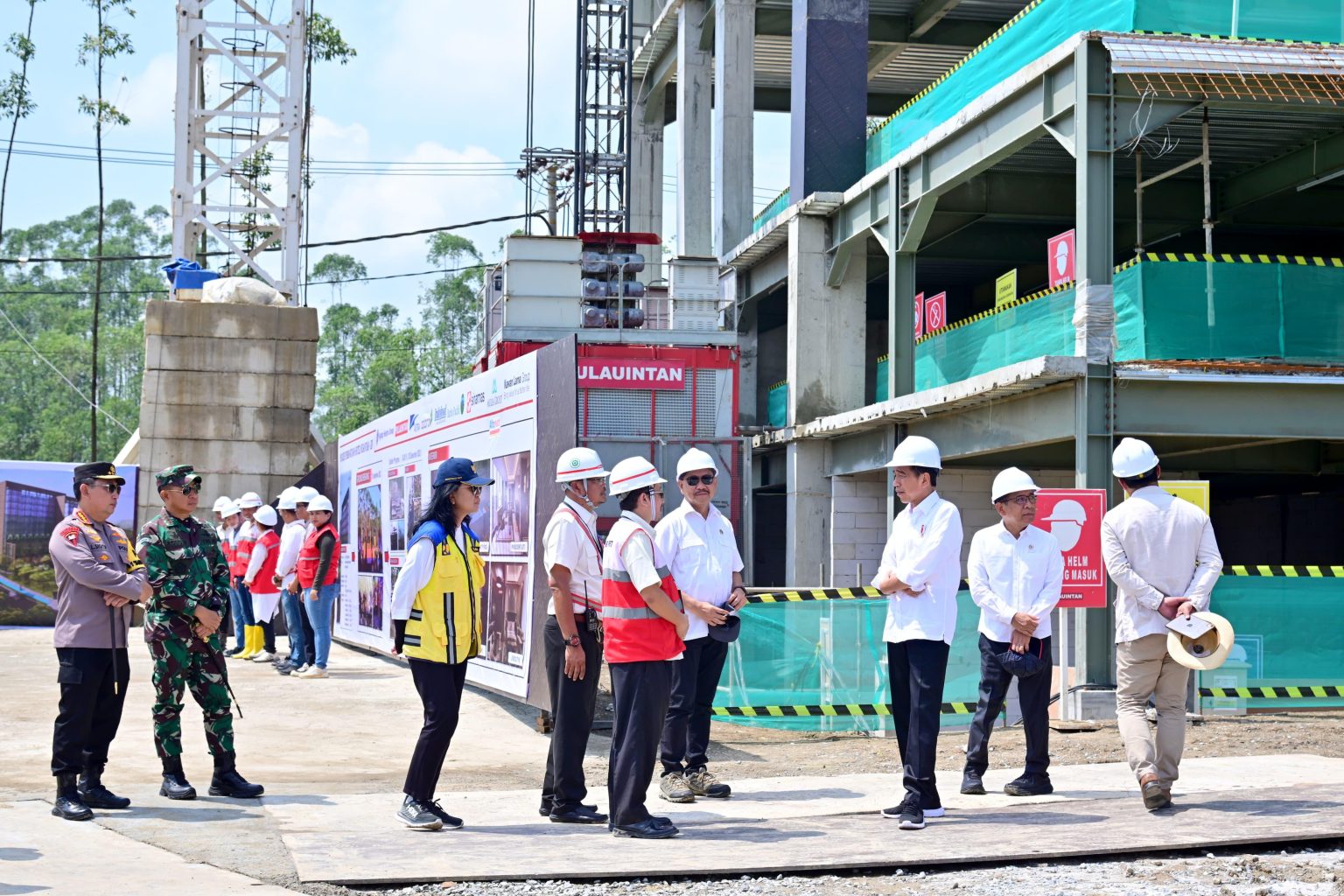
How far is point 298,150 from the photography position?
29.2 meters

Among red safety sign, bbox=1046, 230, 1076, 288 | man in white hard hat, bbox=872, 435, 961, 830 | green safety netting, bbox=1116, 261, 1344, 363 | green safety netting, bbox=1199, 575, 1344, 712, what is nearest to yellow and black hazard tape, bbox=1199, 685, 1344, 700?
green safety netting, bbox=1199, 575, 1344, 712

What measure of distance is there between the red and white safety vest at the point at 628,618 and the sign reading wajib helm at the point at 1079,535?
20.1 ft

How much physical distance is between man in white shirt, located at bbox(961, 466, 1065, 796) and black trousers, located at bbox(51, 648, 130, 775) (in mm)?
5003

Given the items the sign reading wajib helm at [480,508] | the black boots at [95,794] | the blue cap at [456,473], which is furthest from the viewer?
the sign reading wajib helm at [480,508]

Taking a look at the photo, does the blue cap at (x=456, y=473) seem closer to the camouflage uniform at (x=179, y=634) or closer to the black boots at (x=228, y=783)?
the camouflage uniform at (x=179, y=634)

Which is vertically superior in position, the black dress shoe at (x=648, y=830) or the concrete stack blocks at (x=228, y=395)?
the concrete stack blocks at (x=228, y=395)

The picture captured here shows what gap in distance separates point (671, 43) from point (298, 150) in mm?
10903

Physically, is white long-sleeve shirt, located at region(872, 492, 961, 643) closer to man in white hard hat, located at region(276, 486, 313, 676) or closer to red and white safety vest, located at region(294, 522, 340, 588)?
red and white safety vest, located at region(294, 522, 340, 588)

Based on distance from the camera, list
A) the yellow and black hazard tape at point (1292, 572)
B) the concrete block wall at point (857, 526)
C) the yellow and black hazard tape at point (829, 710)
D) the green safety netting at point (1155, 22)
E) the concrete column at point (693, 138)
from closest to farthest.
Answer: the yellow and black hazard tape at point (829, 710) → the yellow and black hazard tape at point (1292, 572) → the green safety netting at point (1155, 22) → the concrete block wall at point (857, 526) → the concrete column at point (693, 138)

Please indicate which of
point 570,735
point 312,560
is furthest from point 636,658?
point 312,560

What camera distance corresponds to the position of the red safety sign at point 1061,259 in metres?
17.3

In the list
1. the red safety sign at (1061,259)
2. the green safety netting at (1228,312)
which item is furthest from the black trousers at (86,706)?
the red safety sign at (1061,259)

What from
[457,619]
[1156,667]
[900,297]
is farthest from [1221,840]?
[900,297]

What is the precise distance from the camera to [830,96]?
25.5 meters
